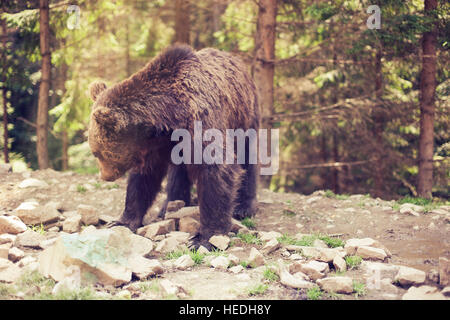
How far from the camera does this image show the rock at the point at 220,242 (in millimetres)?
5062

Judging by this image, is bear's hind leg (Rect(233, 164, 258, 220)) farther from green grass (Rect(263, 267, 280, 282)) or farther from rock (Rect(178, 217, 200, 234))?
green grass (Rect(263, 267, 280, 282))

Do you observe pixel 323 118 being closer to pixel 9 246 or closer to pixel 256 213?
pixel 256 213

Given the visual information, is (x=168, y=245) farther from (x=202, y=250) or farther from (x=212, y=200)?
(x=212, y=200)

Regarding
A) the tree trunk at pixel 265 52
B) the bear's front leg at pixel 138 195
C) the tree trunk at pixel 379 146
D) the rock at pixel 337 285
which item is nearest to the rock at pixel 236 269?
the rock at pixel 337 285

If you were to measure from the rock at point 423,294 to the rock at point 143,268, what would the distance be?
87.3 inches

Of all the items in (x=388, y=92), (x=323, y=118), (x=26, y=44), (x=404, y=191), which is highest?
(x=26, y=44)

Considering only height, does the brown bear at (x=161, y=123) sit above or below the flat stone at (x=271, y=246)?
above

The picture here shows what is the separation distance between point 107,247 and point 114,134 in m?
1.48

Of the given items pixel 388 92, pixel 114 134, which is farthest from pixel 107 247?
pixel 388 92

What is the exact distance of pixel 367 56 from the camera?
37.5 feet

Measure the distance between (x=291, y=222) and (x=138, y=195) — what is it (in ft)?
7.55

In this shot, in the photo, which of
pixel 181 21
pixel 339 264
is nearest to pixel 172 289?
pixel 339 264

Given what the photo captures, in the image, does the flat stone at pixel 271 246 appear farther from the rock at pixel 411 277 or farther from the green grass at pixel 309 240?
the rock at pixel 411 277

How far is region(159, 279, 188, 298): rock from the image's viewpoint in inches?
140
